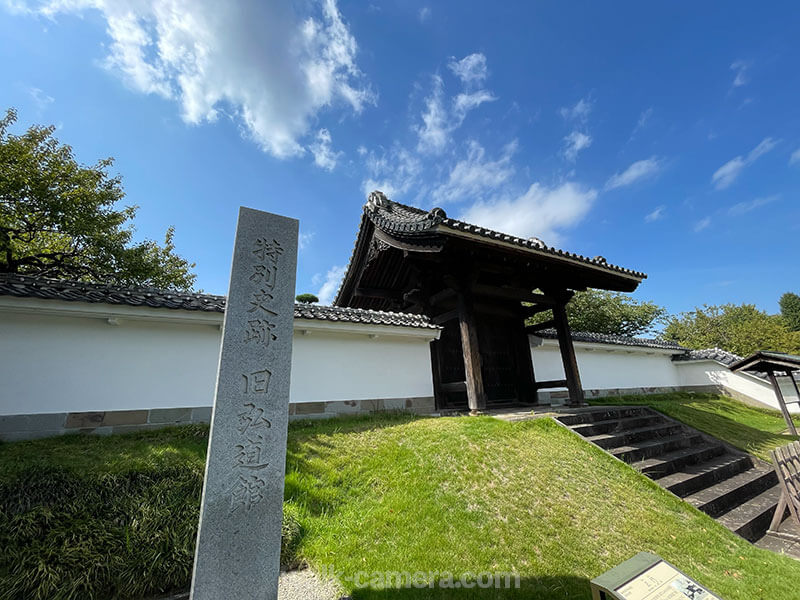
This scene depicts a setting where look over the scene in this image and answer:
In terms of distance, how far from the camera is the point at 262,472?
9.00 feet

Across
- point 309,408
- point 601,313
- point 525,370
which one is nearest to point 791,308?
point 601,313

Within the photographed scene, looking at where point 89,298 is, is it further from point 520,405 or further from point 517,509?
point 520,405

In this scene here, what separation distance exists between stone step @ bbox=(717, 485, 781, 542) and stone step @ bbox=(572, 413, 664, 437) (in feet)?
5.98

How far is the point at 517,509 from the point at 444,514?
Answer: 0.90 m

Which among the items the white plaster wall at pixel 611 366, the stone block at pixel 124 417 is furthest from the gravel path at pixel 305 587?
the white plaster wall at pixel 611 366

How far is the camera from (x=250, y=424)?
9.31ft

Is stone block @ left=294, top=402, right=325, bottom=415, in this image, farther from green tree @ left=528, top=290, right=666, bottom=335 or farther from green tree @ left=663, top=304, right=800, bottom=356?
green tree @ left=663, top=304, right=800, bottom=356

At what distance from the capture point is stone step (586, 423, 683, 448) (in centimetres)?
589

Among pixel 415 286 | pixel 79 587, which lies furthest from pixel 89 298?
pixel 415 286

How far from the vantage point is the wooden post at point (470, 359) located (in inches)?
275

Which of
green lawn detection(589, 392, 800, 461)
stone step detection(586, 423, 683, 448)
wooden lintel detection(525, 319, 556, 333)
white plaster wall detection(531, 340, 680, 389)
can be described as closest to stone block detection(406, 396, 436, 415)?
stone step detection(586, 423, 683, 448)

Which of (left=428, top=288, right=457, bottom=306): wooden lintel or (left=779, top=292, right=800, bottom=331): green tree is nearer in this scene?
(left=428, top=288, right=457, bottom=306): wooden lintel

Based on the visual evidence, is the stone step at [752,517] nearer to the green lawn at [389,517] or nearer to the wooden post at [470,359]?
the green lawn at [389,517]

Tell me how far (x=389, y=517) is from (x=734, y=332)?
34.2 meters
